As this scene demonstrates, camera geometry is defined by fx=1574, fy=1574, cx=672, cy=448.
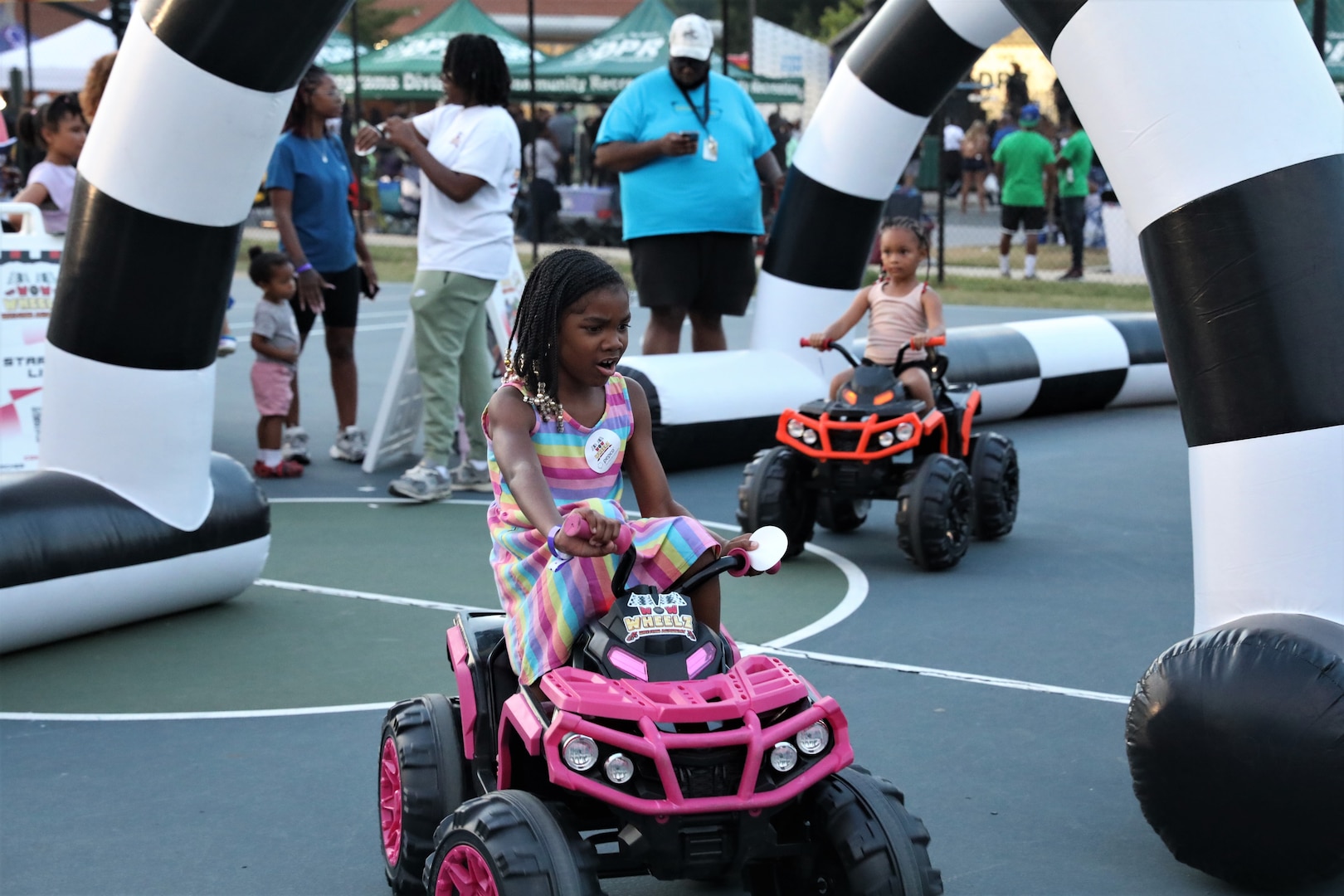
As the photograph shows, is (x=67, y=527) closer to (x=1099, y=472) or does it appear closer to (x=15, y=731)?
(x=15, y=731)

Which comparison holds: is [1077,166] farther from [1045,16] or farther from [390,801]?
[390,801]

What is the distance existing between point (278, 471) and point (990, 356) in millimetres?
4363

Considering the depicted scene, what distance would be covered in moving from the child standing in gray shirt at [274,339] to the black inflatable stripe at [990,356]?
383cm

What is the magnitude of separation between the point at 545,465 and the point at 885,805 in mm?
964

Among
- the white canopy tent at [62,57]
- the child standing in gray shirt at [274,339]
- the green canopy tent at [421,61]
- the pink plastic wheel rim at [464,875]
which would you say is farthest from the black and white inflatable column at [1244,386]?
the white canopy tent at [62,57]

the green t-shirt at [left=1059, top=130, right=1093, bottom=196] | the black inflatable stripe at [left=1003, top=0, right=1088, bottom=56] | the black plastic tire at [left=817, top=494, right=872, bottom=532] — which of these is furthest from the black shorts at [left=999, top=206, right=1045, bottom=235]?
the black inflatable stripe at [left=1003, top=0, right=1088, bottom=56]

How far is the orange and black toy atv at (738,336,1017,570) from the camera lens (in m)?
6.18

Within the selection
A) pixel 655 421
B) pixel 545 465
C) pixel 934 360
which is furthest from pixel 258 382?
pixel 545 465

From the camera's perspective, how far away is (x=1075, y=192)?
18.2 meters

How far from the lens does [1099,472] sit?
843cm

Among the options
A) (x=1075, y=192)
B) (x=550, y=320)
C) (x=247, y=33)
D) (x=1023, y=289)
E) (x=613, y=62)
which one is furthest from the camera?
(x=613, y=62)

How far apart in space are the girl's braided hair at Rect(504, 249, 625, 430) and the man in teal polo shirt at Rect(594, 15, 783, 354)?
522cm

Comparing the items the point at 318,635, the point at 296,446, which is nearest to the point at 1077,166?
the point at 296,446

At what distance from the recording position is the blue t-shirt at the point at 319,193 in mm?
7977
